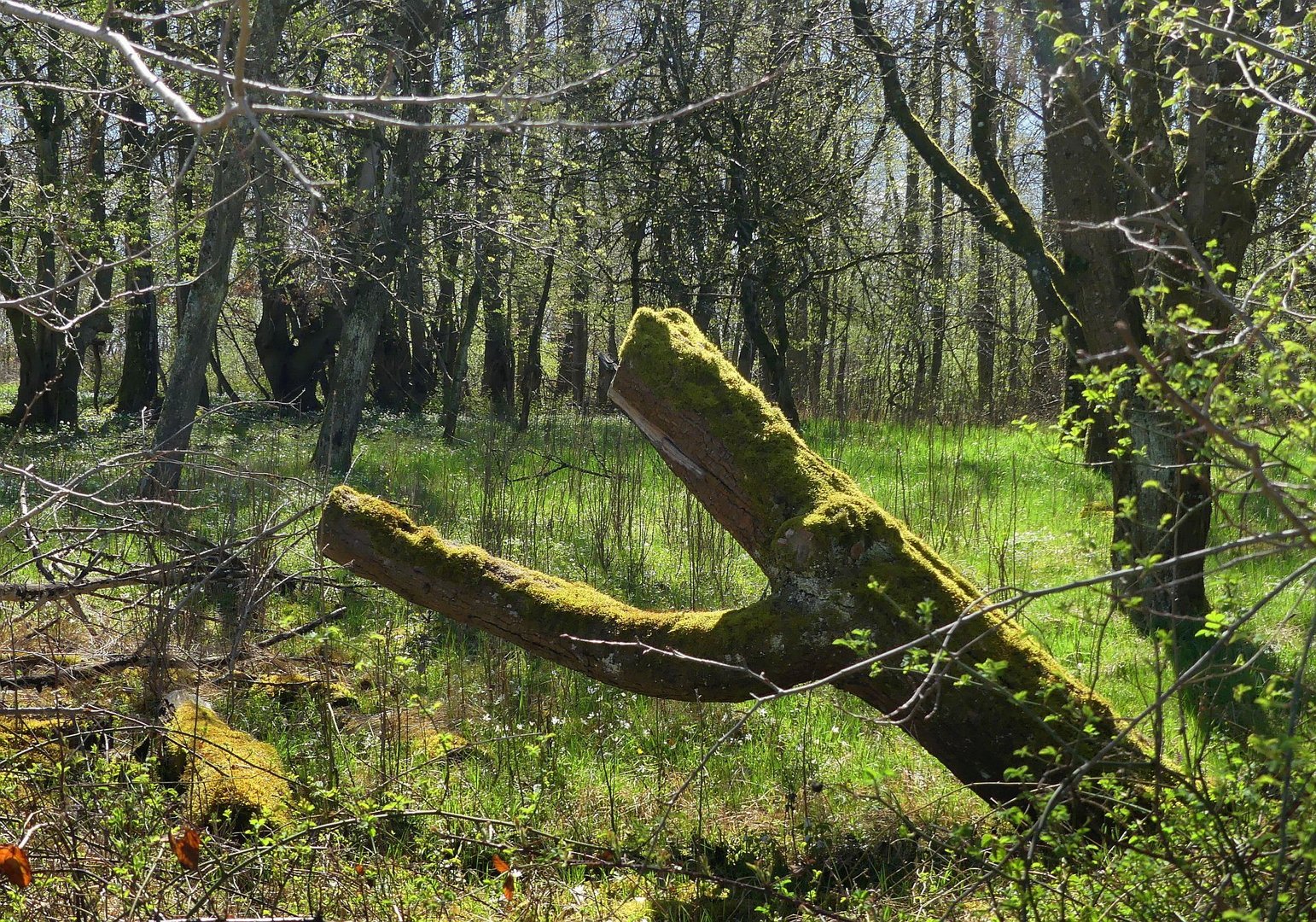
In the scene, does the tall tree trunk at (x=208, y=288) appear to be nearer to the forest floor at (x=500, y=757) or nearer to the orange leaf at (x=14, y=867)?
the forest floor at (x=500, y=757)

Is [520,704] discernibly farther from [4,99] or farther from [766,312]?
[4,99]

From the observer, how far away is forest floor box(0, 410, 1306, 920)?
9.46 ft

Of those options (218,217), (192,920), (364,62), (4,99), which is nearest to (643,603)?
(192,920)

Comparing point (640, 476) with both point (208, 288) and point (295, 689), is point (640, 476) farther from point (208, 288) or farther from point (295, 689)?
point (208, 288)

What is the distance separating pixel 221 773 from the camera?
3482 mm

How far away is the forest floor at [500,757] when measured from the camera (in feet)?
9.46

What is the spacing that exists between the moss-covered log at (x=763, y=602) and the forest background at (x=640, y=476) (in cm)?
19

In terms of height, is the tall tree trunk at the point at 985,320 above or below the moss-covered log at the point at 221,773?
above

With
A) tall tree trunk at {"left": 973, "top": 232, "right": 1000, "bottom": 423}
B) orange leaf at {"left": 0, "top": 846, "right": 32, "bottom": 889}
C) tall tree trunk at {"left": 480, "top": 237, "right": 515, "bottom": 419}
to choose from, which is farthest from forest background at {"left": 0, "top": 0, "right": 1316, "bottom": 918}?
tall tree trunk at {"left": 480, "top": 237, "right": 515, "bottom": 419}

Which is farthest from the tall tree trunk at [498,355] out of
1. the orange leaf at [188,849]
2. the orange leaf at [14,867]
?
the orange leaf at [14,867]

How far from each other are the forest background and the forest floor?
3cm

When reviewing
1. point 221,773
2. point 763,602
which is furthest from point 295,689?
point 763,602

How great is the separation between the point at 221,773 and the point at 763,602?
198 centimetres

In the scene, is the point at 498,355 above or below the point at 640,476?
above
